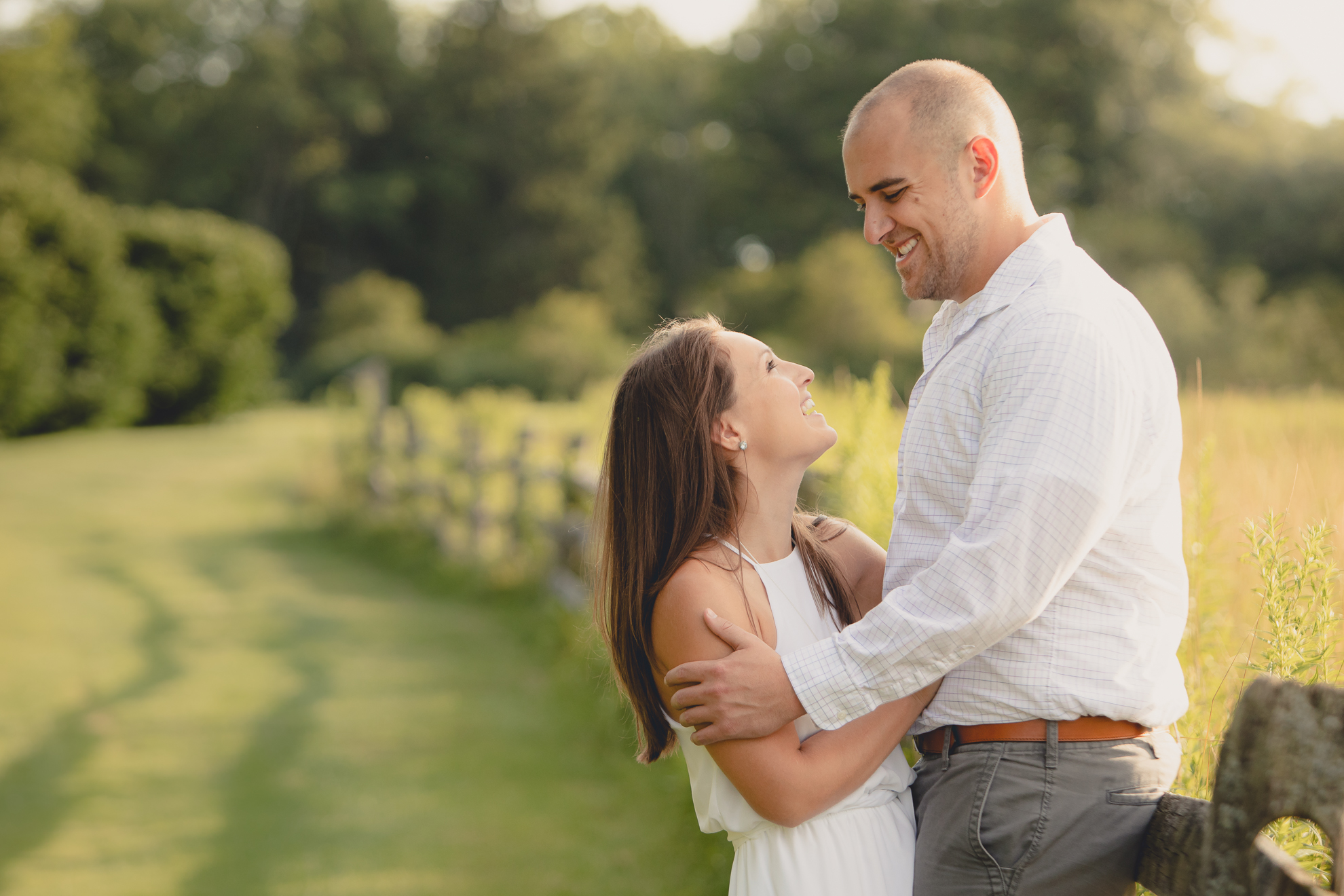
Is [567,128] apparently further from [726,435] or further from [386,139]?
[726,435]

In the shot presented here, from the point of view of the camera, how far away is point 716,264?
138ft

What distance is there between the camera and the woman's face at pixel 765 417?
2.12 metres

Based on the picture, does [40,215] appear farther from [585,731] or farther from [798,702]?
[798,702]

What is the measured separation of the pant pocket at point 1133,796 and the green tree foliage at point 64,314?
18065mm

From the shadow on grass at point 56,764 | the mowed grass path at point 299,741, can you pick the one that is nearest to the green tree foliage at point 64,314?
the mowed grass path at point 299,741

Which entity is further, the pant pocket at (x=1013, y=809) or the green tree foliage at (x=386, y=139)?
the green tree foliage at (x=386, y=139)

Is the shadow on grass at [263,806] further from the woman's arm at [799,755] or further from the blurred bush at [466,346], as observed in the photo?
the blurred bush at [466,346]

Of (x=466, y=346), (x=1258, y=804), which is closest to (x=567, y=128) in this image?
(x=466, y=346)

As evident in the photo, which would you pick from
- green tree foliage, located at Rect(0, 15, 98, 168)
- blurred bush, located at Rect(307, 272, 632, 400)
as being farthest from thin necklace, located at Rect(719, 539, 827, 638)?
green tree foliage, located at Rect(0, 15, 98, 168)

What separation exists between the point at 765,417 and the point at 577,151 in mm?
38759

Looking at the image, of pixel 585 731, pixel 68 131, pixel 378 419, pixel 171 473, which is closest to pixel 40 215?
pixel 171 473

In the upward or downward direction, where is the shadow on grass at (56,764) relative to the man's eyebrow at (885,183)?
downward

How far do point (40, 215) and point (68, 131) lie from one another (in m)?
17.6

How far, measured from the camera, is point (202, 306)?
2053 cm
